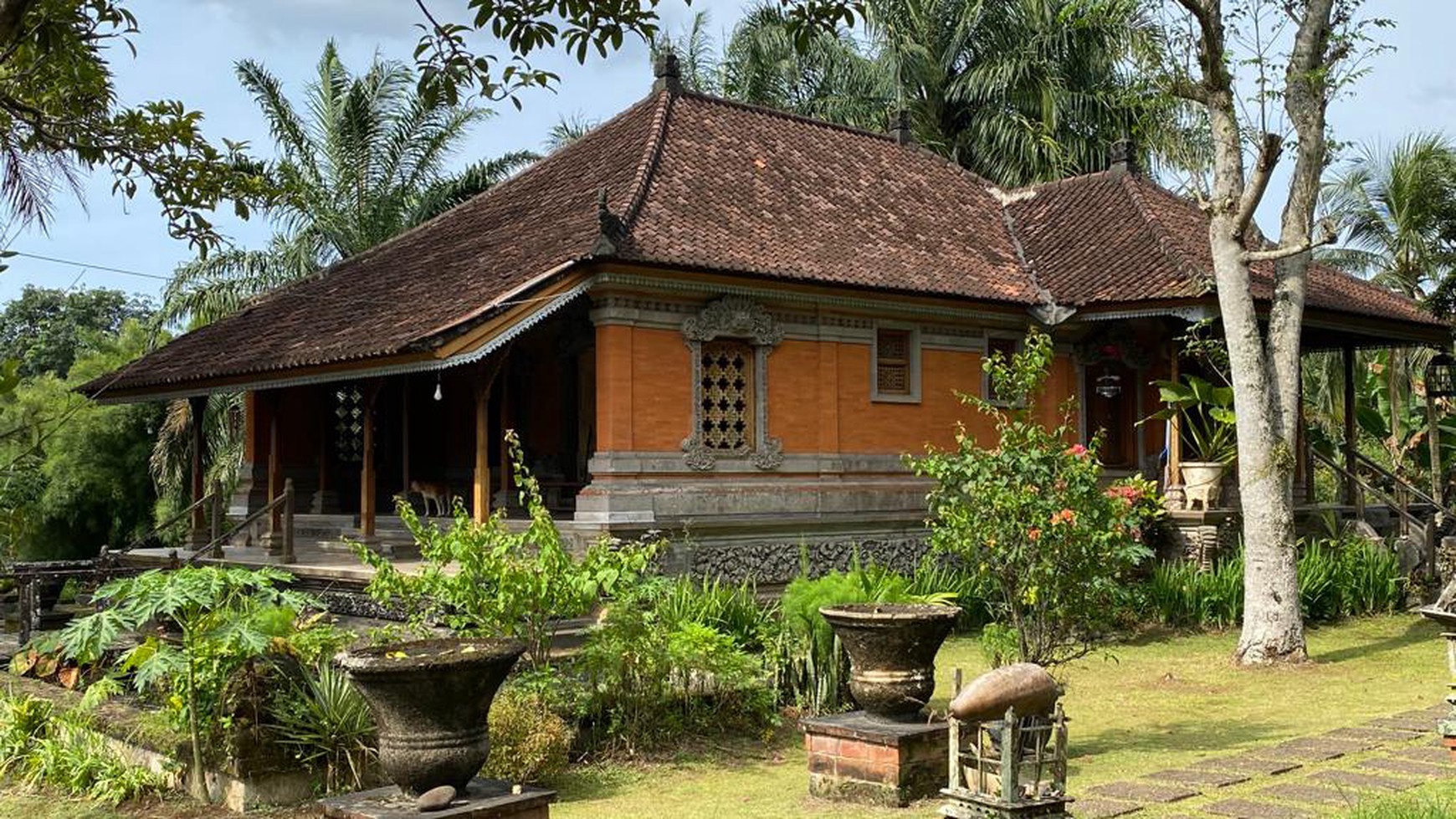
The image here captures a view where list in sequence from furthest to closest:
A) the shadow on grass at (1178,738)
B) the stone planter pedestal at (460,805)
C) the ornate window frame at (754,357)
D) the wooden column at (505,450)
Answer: the wooden column at (505,450), the ornate window frame at (754,357), the shadow on grass at (1178,738), the stone planter pedestal at (460,805)

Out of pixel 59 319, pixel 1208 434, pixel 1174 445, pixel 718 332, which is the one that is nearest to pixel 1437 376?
pixel 1208 434

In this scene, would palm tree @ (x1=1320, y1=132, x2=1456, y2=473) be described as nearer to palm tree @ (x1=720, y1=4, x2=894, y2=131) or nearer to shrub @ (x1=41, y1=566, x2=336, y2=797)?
palm tree @ (x1=720, y1=4, x2=894, y2=131)

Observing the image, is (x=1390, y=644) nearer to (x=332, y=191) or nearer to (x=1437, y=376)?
(x=1437, y=376)

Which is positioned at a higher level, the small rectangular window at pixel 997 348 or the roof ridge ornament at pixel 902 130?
the roof ridge ornament at pixel 902 130

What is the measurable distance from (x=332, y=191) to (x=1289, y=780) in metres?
22.2

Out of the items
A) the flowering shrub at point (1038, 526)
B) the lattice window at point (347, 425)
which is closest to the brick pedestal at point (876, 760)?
the flowering shrub at point (1038, 526)

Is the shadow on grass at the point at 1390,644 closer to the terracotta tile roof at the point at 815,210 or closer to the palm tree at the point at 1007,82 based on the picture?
the terracotta tile roof at the point at 815,210

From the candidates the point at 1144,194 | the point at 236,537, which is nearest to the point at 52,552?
the point at 236,537

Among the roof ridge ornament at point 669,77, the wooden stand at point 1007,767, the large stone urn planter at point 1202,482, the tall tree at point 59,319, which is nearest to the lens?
the wooden stand at point 1007,767

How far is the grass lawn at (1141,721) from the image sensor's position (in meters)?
7.96

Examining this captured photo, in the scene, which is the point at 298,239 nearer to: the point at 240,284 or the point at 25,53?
the point at 240,284

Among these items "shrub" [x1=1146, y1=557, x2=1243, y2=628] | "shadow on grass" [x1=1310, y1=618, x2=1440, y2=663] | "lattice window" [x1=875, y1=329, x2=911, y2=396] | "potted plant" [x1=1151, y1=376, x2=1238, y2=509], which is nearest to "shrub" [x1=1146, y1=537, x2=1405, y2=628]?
"shrub" [x1=1146, y1=557, x2=1243, y2=628]

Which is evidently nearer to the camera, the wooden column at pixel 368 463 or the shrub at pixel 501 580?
the shrub at pixel 501 580

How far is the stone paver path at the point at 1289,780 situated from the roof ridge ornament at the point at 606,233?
7366mm
